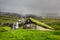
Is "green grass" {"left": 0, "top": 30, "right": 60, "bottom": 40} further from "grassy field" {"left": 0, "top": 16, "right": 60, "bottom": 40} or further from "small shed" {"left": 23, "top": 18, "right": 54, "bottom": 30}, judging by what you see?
"small shed" {"left": 23, "top": 18, "right": 54, "bottom": 30}

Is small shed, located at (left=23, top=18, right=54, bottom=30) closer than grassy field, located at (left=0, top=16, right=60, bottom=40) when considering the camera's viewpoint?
No

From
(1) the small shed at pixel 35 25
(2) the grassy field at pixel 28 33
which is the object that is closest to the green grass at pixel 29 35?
(2) the grassy field at pixel 28 33

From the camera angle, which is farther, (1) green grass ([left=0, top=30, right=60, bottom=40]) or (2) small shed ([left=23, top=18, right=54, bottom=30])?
(2) small shed ([left=23, top=18, right=54, bottom=30])

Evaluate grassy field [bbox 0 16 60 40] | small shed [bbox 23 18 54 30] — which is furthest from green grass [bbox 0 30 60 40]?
small shed [bbox 23 18 54 30]

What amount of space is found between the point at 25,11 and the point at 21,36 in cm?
55

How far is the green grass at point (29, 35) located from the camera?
9.25ft

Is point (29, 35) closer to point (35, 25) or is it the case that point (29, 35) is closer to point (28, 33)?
point (28, 33)

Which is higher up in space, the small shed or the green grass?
the small shed

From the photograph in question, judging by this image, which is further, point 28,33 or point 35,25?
point 35,25

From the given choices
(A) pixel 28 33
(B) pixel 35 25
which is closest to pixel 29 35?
(A) pixel 28 33

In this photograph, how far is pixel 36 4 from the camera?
10.4 ft

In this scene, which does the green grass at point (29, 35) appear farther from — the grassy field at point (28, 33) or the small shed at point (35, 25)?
the small shed at point (35, 25)

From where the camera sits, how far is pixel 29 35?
9.43 ft

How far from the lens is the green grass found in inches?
111
